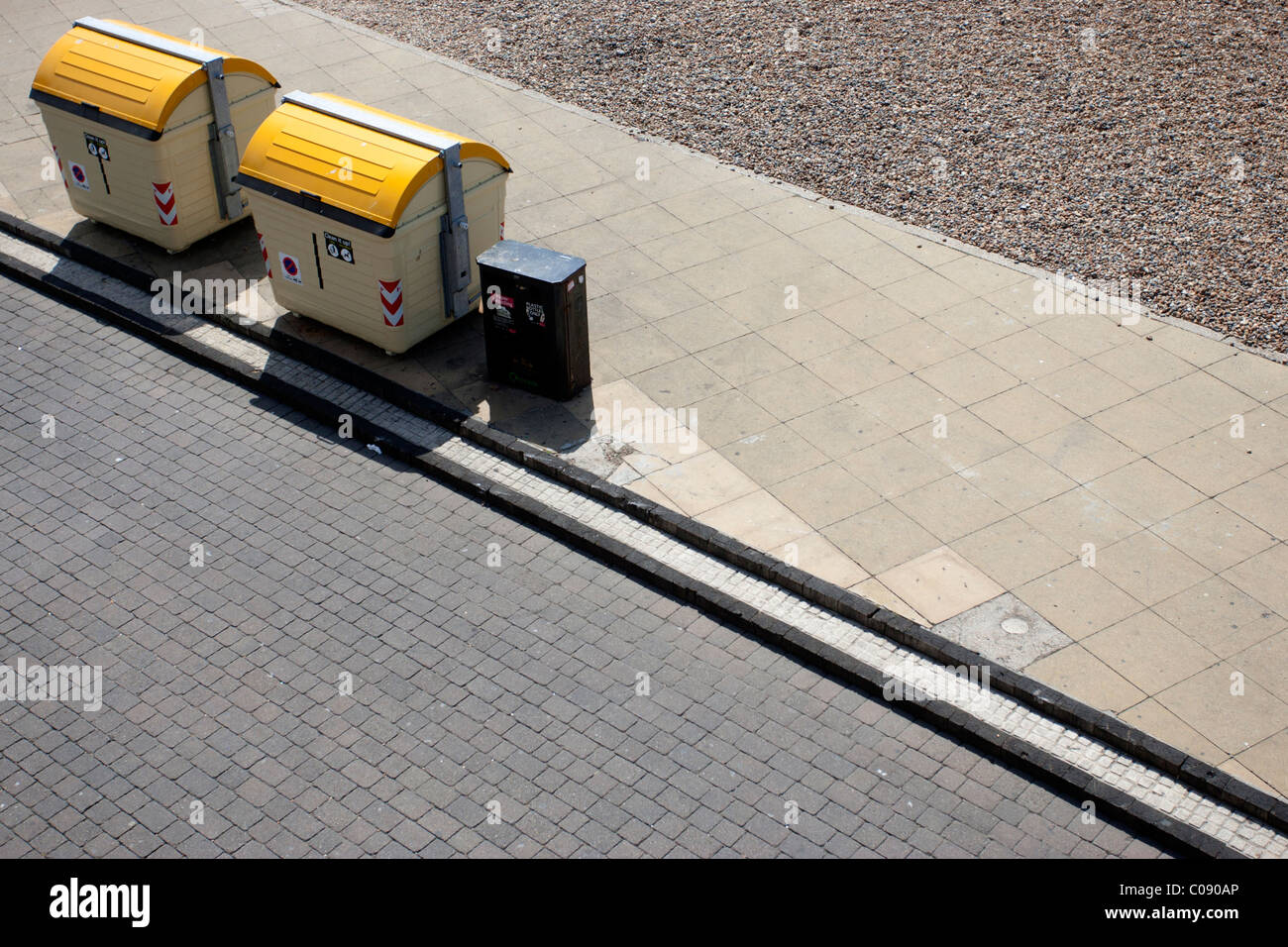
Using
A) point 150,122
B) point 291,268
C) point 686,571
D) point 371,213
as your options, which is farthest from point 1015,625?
point 150,122

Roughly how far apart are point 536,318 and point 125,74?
461 centimetres

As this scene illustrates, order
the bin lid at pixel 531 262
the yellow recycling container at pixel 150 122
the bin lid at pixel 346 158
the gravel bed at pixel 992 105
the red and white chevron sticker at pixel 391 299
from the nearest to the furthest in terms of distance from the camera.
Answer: the bin lid at pixel 531 262
the bin lid at pixel 346 158
the red and white chevron sticker at pixel 391 299
the yellow recycling container at pixel 150 122
the gravel bed at pixel 992 105

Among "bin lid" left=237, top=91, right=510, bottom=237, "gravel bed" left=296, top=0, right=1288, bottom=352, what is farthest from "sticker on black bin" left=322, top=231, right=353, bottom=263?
"gravel bed" left=296, top=0, right=1288, bottom=352

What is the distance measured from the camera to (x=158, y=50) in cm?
1152

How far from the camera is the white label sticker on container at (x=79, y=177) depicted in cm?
1206

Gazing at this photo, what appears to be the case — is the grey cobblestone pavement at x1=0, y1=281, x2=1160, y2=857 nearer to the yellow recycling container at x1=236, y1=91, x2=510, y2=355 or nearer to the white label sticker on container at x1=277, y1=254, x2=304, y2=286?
the yellow recycling container at x1=236, y1=91, x2=510, y2=355

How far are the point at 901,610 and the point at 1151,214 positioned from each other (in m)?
6.28

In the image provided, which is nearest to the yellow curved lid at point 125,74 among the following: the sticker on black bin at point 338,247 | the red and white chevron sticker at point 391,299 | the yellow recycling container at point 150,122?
the yellow recycling container at point 150,122

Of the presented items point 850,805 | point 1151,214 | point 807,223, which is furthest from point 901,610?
point 1151,214

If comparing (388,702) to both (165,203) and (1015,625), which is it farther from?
(165,203)

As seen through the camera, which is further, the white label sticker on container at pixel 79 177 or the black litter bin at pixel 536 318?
the white label sticker on container at pixel 79 177

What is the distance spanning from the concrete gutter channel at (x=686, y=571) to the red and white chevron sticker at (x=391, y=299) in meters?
0.49

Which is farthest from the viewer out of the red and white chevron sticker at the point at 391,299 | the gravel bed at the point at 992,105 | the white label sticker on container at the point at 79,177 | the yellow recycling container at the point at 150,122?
the gravel bed at the point at 992,105

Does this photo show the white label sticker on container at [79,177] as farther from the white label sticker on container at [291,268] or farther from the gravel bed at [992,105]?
the gravel bed at [992,105]
